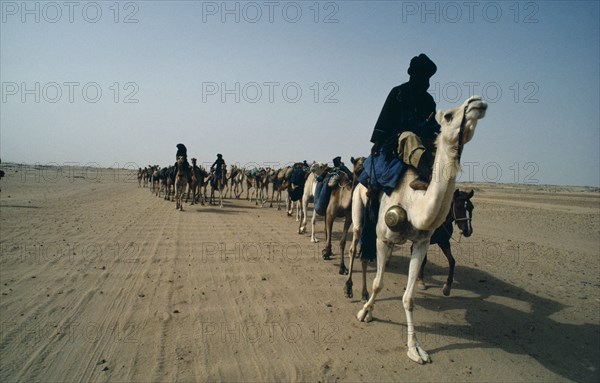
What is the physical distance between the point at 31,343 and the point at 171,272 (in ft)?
8.94

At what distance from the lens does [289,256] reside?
8.28 m

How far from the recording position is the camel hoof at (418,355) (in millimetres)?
3887

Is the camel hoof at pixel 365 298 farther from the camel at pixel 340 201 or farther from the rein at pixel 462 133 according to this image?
the rein at pixel 462 133

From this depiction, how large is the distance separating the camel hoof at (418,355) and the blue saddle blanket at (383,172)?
214 cm

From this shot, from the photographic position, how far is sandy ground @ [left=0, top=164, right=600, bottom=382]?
3.66 meters

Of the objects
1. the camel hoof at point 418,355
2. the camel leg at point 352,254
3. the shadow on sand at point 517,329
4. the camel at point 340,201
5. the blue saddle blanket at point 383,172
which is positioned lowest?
the shadow on sand at point 517,329

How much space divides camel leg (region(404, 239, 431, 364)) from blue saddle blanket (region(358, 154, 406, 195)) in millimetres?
924

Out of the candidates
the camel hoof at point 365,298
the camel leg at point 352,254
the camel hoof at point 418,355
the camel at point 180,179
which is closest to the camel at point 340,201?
the camel leg at point 352,254

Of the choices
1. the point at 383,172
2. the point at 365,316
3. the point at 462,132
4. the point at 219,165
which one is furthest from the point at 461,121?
the point at 219,165

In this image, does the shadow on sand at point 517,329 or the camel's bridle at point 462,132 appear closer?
the camel's bridle at point 462,132

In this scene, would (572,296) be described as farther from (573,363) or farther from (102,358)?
(102,358)

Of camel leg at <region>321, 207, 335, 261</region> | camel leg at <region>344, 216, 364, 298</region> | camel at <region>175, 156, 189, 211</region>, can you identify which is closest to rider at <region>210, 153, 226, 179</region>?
camel at <region>175, 156, 189, 211</region>

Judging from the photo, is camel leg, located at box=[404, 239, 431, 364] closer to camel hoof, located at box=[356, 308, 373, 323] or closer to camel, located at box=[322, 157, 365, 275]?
camel hoof, located at box=[356, 308, 373, 323]

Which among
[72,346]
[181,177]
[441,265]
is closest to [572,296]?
[441,265]
